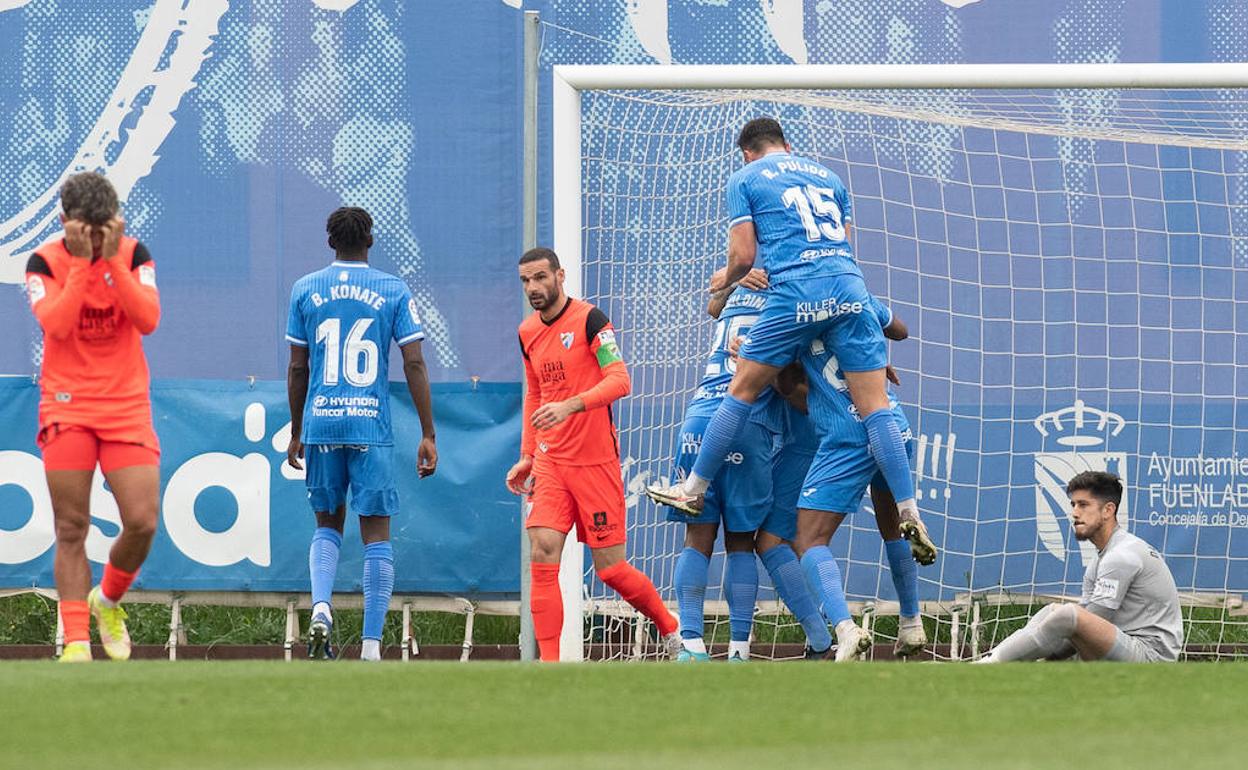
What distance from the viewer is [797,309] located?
25.8 feet

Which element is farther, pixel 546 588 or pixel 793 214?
pixel 546 588

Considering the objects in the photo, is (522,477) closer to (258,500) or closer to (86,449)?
(258,500)

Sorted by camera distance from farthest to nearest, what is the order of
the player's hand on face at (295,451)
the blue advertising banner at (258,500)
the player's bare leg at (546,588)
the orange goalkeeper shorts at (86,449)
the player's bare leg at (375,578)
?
1. the blue advertising banner at (258,500)
2. the player's hand on face at (295,451)
3. the player's bare leg at (375,578)
4. the player's bare leg at (546,588)
5. the orange goalkeeper shorts at (86,449)

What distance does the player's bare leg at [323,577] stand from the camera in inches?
326

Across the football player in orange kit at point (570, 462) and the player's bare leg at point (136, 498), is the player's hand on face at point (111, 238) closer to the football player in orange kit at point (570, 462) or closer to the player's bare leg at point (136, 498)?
the player's bare leg at point (136, 498)

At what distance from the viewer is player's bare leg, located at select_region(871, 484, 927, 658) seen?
8.23 m

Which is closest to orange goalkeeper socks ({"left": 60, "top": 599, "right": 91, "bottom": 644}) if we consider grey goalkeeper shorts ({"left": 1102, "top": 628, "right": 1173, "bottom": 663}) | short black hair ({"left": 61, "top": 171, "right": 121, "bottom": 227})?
short black hair ({"left": 61, "top": 171, "right": 121, "bottom": 227})

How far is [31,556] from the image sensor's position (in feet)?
33.4

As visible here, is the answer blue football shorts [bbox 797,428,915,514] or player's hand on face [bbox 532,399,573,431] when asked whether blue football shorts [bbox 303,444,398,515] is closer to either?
player's hand on face [bbox 532,399,573,431]

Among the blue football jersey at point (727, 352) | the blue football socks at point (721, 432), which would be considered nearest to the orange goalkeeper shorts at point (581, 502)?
the blue football socks at point (721, 432)

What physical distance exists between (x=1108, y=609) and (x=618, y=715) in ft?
11.4

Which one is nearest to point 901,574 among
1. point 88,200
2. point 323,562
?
point 323,562

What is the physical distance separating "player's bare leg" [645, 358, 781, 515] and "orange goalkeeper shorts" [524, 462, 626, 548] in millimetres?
365

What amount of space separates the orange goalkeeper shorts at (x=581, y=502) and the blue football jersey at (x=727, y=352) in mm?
629
